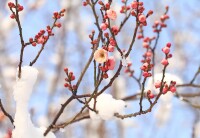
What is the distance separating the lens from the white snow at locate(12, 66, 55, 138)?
1719mm

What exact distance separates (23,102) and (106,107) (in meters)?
0.42

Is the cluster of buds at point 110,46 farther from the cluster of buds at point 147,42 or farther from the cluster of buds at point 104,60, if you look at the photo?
the cluster of buds at point 147,42

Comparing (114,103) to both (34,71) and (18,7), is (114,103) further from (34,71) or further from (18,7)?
(18,7)

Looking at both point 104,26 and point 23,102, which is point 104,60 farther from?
point 23,102

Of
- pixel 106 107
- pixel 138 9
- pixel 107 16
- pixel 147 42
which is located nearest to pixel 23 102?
pixel 106 107

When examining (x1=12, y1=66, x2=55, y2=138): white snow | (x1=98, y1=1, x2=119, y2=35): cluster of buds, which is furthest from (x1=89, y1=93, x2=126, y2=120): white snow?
(x1=98, y1=1, x2=119, y2=35): cluster of buds

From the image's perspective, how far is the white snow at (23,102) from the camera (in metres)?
1.72

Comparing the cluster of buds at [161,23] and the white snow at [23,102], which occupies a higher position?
the cluster of buds at [161,23]

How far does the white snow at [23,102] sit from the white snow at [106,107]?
34 cm

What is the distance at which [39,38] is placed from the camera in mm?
1741

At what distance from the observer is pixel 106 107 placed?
193 centimetres

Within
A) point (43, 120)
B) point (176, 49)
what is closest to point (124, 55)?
point (43, 120)

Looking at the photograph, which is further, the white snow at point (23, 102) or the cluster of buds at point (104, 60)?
the white snow at point (23, 102)

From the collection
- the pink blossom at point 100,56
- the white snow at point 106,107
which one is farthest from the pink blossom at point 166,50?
the white snow at point 106,107
